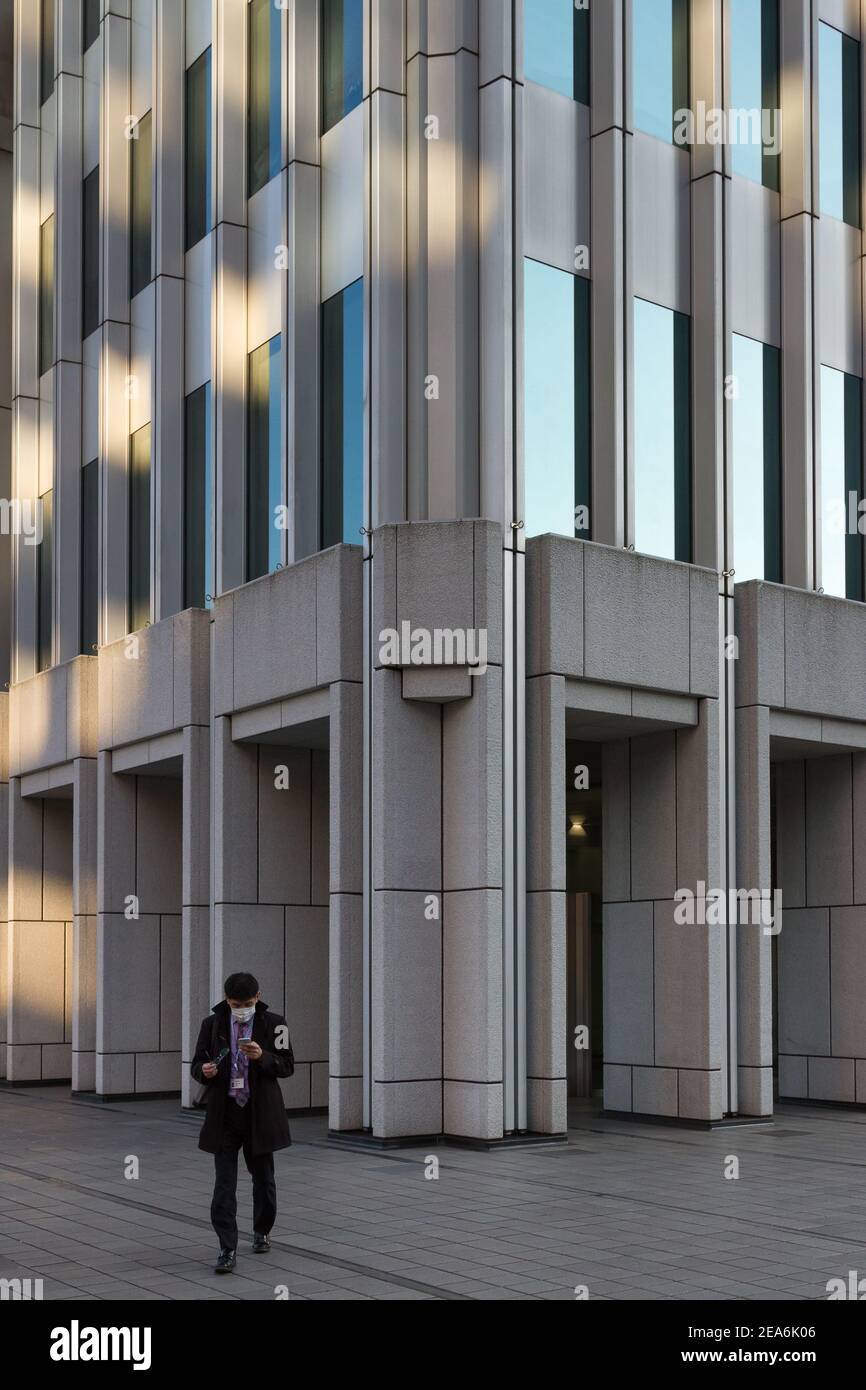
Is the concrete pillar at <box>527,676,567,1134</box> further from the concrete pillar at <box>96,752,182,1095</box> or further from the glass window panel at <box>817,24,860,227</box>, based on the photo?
the glass window panel at <box>817,24,860,227</box>

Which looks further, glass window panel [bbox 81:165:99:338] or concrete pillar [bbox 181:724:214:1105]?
glass window panel [bbox 81:165:99:338]

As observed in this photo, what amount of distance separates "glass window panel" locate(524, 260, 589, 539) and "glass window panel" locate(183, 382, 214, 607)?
5.49 meters

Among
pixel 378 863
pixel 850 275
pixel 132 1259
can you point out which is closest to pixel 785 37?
pixel 850 275

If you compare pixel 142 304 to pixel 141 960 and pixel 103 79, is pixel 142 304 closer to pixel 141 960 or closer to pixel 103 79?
pixel 103 79

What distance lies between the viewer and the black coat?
1022cm

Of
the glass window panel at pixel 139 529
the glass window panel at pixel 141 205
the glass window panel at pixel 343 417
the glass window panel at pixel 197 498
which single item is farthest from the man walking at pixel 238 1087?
the glass window panel at pixel 141 205

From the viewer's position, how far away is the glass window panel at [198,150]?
2242 cm

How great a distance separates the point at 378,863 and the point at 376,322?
19.0 ft

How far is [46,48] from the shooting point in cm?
2869

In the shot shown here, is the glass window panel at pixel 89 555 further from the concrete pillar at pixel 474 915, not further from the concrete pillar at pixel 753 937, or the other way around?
the concrete pillar at pixel 753 937

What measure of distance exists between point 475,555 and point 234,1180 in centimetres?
797

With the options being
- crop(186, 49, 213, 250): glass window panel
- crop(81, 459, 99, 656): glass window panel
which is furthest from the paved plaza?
crop(186, 49, 213, 250): glass window panel

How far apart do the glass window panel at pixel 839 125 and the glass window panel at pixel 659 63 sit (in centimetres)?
265
